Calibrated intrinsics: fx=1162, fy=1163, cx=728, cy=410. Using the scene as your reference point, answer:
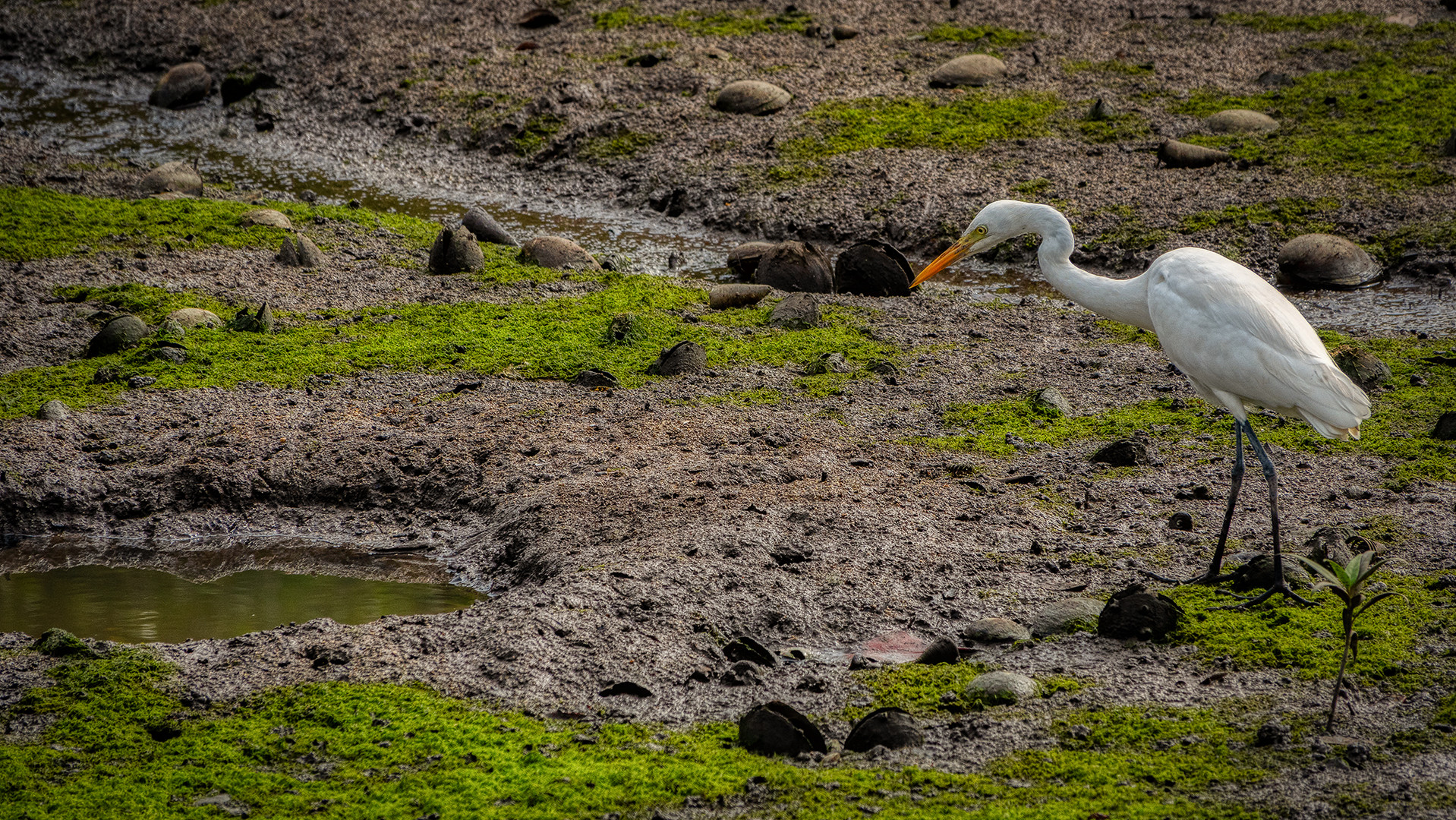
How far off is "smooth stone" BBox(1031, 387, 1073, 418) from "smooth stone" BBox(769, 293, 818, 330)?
1667mm

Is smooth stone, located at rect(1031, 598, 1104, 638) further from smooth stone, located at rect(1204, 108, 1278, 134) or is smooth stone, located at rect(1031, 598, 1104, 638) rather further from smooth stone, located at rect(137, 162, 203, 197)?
smooth stone, located at rect(137, 162, 203, 197)

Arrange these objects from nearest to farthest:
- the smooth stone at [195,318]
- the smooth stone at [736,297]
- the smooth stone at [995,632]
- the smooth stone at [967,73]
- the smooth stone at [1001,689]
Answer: the smooth stone at [1001,689] < the smooth stone at [995,632] < the smooth stone at [195,318] < the smooth stone at [736,297] < the smooth stone at [967,73]

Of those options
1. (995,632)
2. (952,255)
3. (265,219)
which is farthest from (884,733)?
(265,219)

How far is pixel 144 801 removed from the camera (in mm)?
3242

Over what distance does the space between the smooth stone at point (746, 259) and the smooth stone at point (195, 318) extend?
137 inches

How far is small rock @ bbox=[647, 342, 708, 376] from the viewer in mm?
6633

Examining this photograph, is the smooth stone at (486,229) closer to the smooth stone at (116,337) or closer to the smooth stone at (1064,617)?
the smooth stone at (116,337)

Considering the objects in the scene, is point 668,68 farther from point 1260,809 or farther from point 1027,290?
point 1260,809

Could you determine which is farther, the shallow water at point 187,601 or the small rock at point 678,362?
the small rock at point 678,362

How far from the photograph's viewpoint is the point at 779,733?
133 inches

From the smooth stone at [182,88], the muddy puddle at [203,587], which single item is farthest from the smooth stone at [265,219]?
the smooth stone at [182,88]

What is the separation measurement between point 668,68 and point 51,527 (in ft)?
27.1

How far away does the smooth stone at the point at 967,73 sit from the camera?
38.0ft

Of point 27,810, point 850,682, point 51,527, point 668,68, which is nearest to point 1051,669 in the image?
point 850,682
